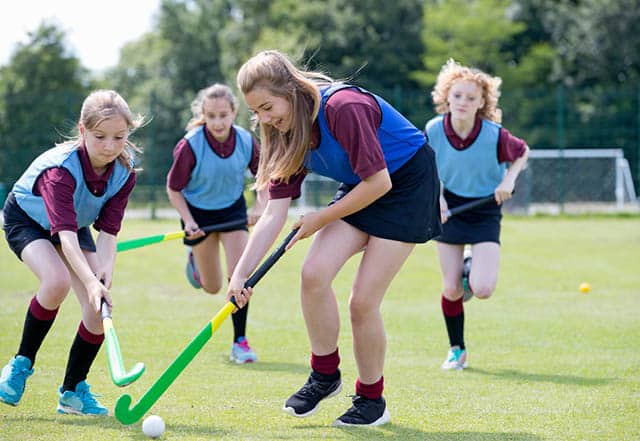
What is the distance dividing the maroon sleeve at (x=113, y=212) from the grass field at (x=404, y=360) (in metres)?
0.88

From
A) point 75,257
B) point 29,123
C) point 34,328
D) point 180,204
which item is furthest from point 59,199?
point 29,123

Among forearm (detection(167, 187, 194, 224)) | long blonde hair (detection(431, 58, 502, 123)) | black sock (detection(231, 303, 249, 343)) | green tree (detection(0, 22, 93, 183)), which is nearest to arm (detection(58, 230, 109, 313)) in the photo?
black sock (detection(231, 303, 249, 343))

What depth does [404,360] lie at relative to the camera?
5719 millimetres

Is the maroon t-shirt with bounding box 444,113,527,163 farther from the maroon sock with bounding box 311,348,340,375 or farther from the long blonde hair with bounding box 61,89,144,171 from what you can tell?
the long blonde hair with bounding box 61,89,144,171

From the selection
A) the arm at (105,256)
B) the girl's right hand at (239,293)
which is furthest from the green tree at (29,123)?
the girl's right hand at (239,293)

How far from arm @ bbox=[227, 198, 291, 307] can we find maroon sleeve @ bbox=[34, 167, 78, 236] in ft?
2.56

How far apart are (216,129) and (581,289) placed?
4.36m

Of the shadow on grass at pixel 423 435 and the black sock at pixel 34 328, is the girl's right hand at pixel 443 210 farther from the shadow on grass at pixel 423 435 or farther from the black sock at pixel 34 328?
the black sock at pixel 34 328

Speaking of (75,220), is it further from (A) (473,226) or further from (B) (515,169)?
(B) (515,169)

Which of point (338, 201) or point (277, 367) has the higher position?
point (338, 201)

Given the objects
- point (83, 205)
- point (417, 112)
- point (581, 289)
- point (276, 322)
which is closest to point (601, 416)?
point (83, 205)

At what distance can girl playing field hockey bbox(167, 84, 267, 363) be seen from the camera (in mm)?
6176

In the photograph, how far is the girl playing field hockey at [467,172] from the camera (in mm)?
5723

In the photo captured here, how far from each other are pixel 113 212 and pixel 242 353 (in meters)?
1.78
